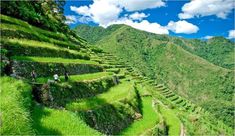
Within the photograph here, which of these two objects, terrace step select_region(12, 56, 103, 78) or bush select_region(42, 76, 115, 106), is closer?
bush select_region(42, 76, 115, 106)

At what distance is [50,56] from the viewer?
1193 inches

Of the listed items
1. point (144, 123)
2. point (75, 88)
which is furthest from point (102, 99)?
point (144, 123)

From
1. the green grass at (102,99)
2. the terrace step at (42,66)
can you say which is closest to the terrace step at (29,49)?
the terrace step at (42,66)

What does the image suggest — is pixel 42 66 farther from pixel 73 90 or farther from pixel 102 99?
pixel 102 99

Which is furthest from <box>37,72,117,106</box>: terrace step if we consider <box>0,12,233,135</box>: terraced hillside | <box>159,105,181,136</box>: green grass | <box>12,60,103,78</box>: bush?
<box>159,105,181,136</box>: green grass

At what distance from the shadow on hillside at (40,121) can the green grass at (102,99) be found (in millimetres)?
4864

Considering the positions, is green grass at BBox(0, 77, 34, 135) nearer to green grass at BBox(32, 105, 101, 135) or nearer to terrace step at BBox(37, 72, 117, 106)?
green grass at BBox(32, 105, 101, 135)

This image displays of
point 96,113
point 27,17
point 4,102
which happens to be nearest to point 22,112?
point 4,102

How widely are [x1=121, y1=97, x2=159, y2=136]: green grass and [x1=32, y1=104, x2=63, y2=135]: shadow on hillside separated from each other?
37.0 ft

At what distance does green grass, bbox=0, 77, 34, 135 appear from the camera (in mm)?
11883

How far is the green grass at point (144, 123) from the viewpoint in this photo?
1115 inches

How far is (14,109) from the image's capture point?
12.9m

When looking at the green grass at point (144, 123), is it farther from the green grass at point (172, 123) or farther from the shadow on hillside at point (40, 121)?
the shadow on hillside at point (40, 121)

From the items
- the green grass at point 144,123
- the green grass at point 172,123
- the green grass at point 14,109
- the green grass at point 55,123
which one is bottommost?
the green grass at point 172,123
